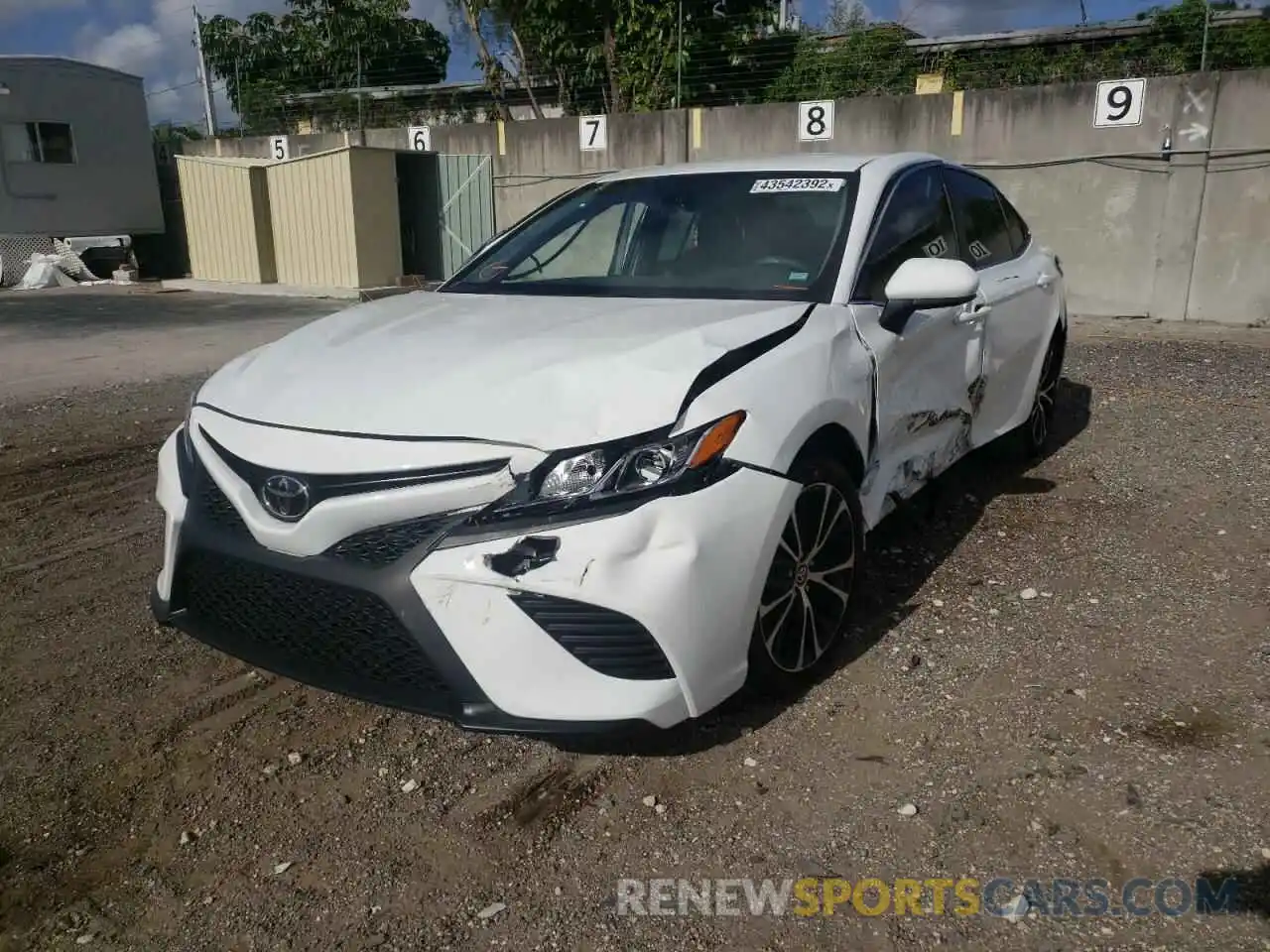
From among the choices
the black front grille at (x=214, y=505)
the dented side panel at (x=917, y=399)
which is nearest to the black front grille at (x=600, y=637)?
the black front grille at (x=214, y=505)

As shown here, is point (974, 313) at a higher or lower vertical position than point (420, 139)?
lower

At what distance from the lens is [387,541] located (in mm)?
2346

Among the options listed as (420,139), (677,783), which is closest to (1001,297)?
(677,783)

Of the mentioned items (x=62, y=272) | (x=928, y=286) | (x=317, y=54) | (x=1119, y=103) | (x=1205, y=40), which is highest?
(x=317, y=54)

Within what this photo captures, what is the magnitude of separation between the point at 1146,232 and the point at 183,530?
11.7 meters

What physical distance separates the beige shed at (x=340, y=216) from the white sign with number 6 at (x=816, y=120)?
6.66m

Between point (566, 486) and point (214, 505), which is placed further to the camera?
point (214, 505)

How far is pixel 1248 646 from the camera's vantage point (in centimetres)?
333

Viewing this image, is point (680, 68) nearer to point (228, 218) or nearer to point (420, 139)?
point (420, 139)

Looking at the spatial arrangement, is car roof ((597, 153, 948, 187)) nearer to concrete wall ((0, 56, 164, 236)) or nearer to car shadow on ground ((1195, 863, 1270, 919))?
car shadow on ground ((1195, 863, 1270, 919))

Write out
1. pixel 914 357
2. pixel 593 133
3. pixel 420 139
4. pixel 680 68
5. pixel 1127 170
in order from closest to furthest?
pixel 914 357 → pixel 1127 170 → pixel 593 133 → pixel 680 68 → pixel 420 139

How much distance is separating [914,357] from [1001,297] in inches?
45.6

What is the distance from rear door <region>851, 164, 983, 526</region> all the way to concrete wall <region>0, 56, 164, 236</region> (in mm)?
19784

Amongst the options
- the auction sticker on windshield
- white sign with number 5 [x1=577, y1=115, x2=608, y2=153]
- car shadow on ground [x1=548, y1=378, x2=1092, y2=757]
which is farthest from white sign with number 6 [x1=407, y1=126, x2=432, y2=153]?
the auction sticker on windshield
